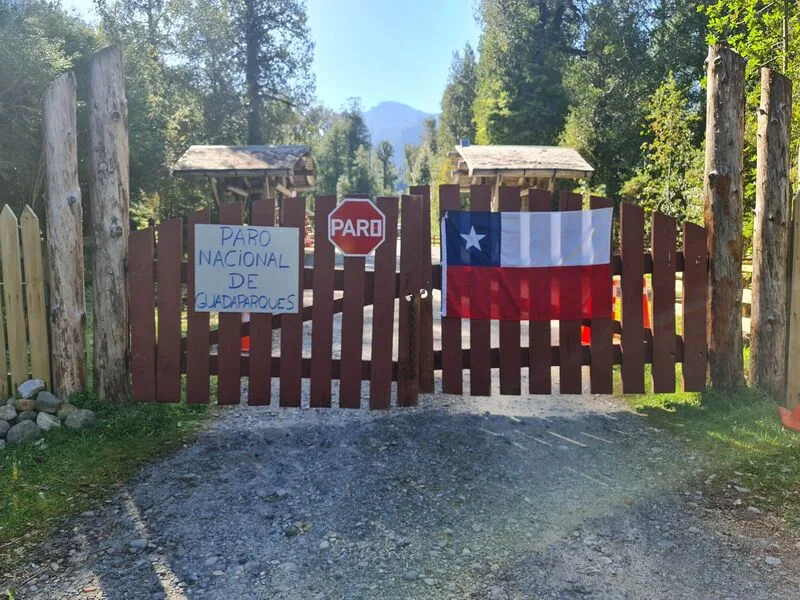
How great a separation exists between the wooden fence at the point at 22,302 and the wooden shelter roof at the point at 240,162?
46.7 feet

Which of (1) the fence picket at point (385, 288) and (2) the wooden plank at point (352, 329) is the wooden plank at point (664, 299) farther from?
(2) the wooden plank at point (352, 329)

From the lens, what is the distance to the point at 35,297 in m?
5.27

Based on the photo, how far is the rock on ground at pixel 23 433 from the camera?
4637 millimetres

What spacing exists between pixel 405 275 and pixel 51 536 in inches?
121

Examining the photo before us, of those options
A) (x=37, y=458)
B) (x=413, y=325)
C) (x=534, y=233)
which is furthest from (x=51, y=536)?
(x=534, y=233)

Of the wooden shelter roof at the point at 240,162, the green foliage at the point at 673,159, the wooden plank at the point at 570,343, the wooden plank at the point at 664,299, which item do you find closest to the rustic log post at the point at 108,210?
the wooden plank at the point at 570,343

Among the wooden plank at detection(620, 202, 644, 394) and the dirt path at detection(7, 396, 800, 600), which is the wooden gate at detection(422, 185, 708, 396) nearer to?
the wooden plank at detection(620, 202, 644, 394)

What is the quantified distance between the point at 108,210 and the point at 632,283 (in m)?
4.64

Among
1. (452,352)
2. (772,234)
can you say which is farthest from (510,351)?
(772,234)

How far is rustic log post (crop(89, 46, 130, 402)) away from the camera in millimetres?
5207

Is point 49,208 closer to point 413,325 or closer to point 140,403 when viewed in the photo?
point 140,403

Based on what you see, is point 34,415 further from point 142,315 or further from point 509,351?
point 509,351

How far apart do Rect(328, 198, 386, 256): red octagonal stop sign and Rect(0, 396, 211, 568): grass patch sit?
2.03 meters

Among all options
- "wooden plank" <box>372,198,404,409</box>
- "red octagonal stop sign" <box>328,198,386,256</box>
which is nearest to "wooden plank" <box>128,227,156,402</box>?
"red octagonal stop sign" <box>328,198,386,256</box>
